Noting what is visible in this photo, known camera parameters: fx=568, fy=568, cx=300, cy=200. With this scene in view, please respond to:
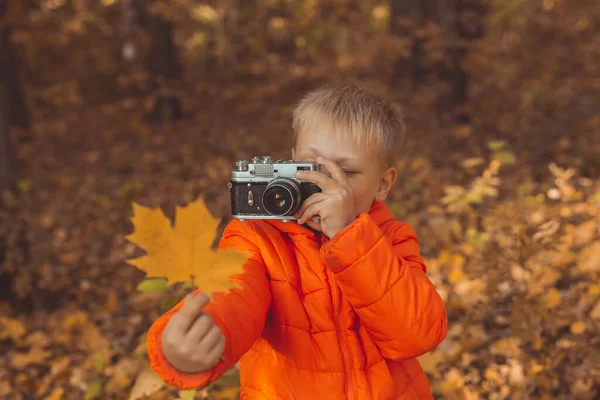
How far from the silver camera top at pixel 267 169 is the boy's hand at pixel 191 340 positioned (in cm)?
50

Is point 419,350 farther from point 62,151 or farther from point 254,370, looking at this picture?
point 62,151

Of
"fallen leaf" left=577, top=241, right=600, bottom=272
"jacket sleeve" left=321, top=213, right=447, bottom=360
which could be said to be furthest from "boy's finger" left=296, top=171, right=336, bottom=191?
"fallen leaf" left=577, top=241, right=600, bottom=272

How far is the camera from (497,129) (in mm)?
5672

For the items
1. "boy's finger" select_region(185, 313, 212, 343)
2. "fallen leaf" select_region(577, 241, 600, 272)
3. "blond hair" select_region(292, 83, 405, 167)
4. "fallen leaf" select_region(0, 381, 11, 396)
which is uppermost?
"blond hair" select_region(292, 83, 405, 167)

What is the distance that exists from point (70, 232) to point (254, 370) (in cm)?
373

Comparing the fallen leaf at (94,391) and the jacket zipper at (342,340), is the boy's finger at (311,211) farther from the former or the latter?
the fallen leaf at (94,391)

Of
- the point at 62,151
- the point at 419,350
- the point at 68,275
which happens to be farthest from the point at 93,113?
the point at 419,350

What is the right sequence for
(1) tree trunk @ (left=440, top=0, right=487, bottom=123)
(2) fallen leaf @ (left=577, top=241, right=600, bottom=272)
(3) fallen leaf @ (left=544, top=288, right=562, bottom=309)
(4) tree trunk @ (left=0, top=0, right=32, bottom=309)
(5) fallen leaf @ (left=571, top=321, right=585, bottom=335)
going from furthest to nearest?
1. (1) tree trunk @ (left=440, top=0, right=487, bottom=123)
2. (4) tree trunk @ (left=0, top=0, right=32, bottom=309)
3. (2) fallen leaf @ (left=577, top=241, right=600, bottom=272)
4. (3) fallen leaf @ (left=544, top=288, right=562, bottom=309)
5. (5) fallen leaf @ (left=571, top=321, right=585, bottom=335)

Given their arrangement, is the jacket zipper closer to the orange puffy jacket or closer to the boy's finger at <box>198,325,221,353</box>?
the orange puffy jacket

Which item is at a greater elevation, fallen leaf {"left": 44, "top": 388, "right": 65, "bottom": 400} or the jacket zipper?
the jacket zipper

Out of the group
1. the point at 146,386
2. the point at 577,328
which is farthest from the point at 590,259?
the point at 146,386

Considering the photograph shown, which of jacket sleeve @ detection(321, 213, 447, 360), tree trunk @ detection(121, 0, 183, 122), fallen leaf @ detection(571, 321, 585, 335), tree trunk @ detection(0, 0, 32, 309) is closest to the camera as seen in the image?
jacket sleeve @ detection(321, 213, 447, 360)

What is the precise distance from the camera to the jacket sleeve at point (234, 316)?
1.06 meters

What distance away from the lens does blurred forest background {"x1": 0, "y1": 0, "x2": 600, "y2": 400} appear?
2.76 m
